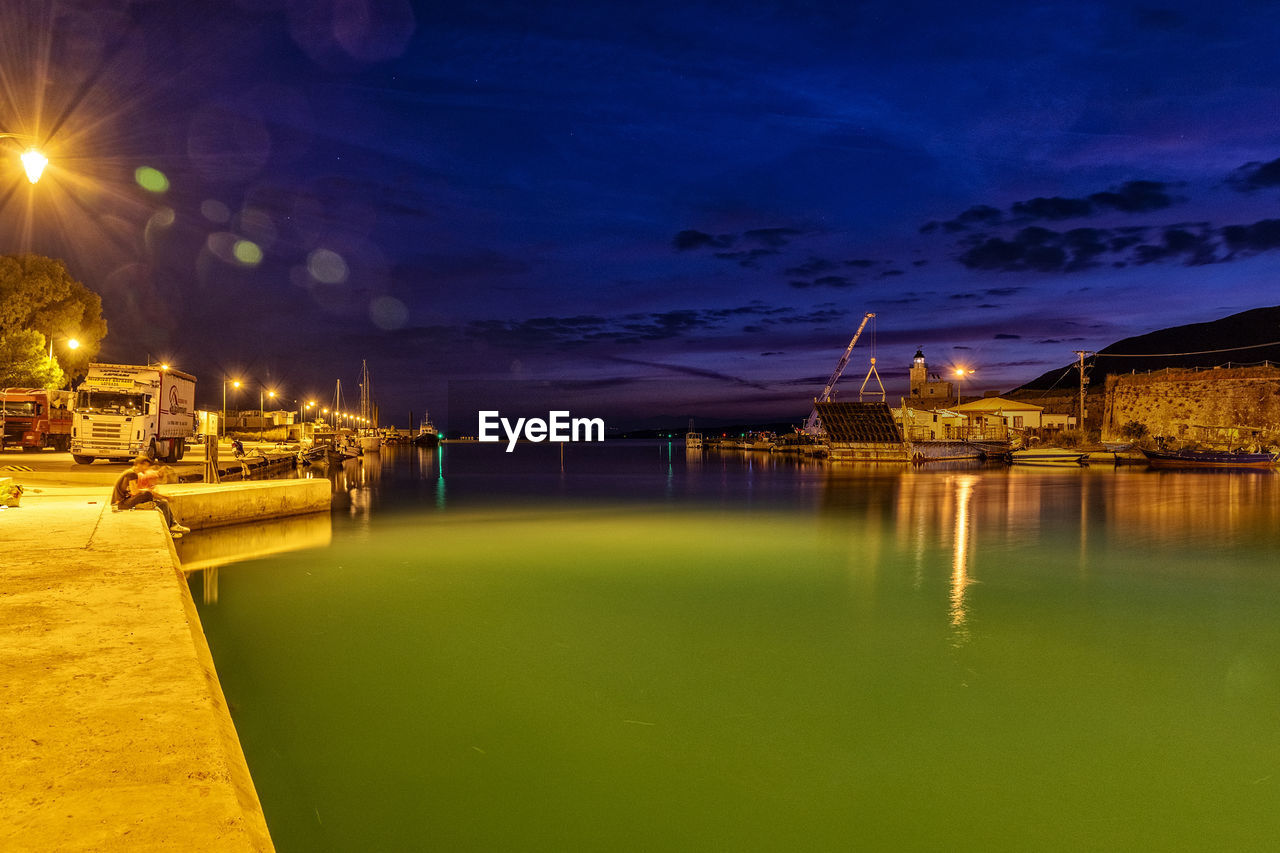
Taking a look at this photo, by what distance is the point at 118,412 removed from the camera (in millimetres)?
27812

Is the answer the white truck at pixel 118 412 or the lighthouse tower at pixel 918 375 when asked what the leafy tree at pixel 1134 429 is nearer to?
the lighthouse tower at pixel 918 375

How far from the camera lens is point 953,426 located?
7569 centimetres

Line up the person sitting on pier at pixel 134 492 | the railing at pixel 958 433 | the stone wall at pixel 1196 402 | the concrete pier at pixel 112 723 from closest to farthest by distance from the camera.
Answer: the concrete pier at pixel 112 723 < the person sitting on pier at pixel 134 492 < the stone wall at pixel 1196 402 < the railing at pixel 958 433

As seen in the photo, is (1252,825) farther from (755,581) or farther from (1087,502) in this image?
(1087,502)

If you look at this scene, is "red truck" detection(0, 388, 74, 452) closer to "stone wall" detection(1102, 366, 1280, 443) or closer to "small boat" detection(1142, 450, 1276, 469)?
"small boat" detection(1142, 450, 1276, 469)

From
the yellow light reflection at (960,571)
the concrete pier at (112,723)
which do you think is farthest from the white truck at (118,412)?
the yellow light reflection at (960,571)

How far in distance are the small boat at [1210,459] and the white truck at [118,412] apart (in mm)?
63368

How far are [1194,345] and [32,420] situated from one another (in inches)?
7582

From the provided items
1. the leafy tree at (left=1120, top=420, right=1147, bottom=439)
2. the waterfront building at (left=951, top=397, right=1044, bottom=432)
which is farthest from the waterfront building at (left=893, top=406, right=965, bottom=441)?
the leafy tree at (left=1120, top=420, right=1147, bottom=439)

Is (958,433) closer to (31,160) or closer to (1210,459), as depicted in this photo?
(1210,459)

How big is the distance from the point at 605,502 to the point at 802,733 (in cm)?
2760

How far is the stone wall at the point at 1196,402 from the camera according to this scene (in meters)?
62.0

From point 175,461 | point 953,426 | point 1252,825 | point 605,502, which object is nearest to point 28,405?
point 175,461

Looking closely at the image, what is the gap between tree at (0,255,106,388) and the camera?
40719mm
